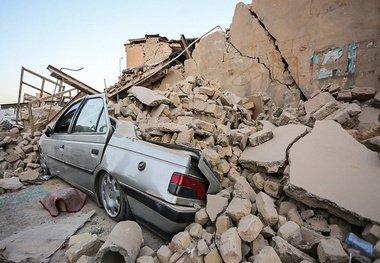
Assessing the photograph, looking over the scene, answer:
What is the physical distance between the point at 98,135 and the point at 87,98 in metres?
1.04

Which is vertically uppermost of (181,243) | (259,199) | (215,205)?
(259,199)

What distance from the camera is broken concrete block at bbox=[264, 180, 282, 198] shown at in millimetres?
2088

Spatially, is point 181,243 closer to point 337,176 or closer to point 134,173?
point 134,173

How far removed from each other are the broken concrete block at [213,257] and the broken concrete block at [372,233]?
1107mm

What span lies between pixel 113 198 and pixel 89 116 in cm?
145

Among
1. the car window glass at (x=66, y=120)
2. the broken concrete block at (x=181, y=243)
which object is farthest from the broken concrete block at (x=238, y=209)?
the car window glass at (x=66, y=120)

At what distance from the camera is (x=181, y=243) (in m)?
1.62

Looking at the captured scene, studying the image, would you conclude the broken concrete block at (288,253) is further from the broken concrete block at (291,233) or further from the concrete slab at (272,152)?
the concrete slab at (272,152)

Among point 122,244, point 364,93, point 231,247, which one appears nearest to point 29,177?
point 122,244

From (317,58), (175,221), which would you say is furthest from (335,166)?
(317,58)

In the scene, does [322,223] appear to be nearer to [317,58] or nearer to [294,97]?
[294,97]

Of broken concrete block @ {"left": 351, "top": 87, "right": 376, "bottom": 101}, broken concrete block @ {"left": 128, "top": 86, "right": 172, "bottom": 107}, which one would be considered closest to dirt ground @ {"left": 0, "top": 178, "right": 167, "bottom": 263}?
broken concrete block @ {"left": 128, "top": 86, "right": 172, "bottom": 107}

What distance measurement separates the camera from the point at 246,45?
6.53 meters

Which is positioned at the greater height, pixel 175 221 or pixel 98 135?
pixel 98 135
